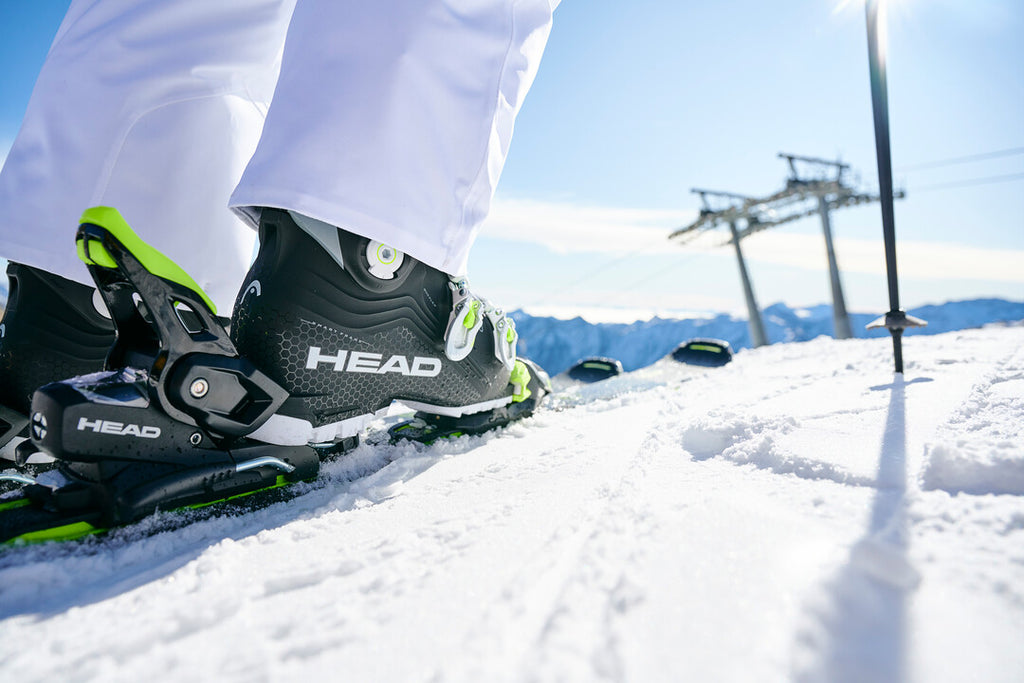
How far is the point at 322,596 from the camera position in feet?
1.54

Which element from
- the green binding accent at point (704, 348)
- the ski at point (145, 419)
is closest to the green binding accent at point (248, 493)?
the ski at point (145, 419)

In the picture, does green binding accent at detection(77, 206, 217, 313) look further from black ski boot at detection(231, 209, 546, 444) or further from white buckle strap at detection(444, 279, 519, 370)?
white buckle strap at detection(444, 279, 519, 370)

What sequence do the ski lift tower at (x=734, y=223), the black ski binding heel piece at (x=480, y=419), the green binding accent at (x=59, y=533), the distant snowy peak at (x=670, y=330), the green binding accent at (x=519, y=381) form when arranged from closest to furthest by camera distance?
the green binding accent at (x=59, y=533), the black ski binding heel piece at (x=480, y=419), the green binding accent at (x=519, y=381), the ski lift tower at (x=734, y=223), the distant snowy peak at (x=670, y=330)

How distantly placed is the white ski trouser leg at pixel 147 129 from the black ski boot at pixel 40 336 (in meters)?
0.05

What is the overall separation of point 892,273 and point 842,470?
1.28 metres

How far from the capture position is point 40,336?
114 centimetres

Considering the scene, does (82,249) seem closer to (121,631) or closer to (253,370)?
(253,370)

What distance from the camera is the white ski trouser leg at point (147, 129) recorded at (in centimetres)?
117

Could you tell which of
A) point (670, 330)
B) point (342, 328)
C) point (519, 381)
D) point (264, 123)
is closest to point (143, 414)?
point (342, 328)

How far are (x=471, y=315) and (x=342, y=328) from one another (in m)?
0.36

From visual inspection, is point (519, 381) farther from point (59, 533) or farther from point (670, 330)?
point (670, 330)

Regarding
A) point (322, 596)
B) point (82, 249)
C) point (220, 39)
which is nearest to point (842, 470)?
point (322, 596)

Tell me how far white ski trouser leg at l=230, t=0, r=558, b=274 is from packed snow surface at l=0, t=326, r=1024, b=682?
1.62 ft

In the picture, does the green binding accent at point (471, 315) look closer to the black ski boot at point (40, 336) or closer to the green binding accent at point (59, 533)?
the green binding accent at point (59, 533)
